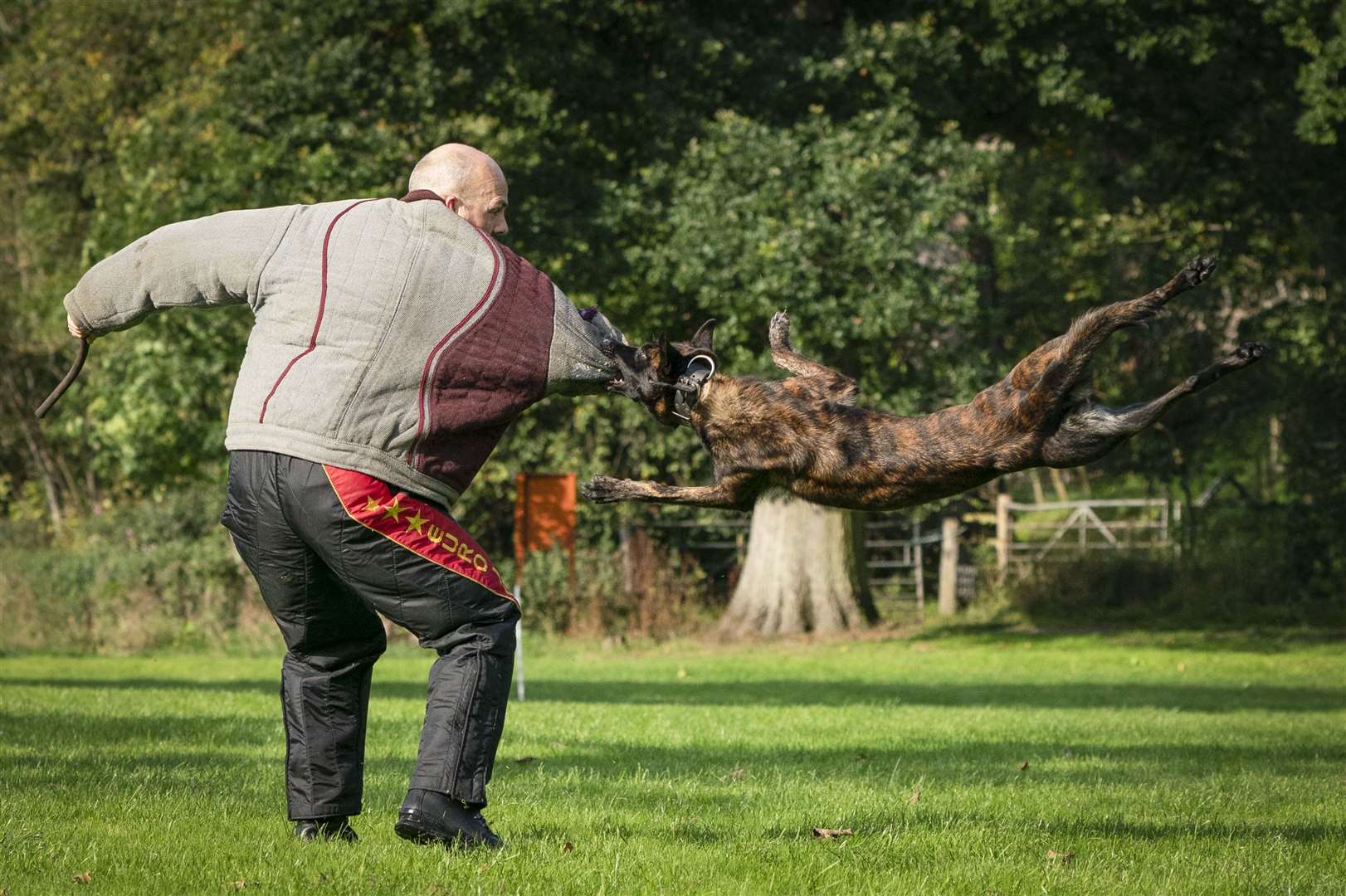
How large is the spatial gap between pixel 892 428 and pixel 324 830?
2362mm

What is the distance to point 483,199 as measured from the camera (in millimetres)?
4852

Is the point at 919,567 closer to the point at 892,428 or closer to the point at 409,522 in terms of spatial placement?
the point at 892,428

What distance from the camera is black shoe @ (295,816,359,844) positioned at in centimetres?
496

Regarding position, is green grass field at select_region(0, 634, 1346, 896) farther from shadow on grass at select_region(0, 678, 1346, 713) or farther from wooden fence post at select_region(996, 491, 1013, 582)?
wooden fence post at select_region(996, 491, 1013, 582)

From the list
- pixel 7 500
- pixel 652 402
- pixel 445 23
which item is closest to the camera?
pixel 652 402

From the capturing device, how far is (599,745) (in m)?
8.51

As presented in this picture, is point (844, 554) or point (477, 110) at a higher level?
point (477, 110)

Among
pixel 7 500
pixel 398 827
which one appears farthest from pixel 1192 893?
pixel 7 500

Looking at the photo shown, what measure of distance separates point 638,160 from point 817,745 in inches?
459

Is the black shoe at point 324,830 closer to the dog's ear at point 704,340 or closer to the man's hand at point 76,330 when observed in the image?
the man's hand at point 76,330

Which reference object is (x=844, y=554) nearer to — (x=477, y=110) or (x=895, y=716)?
(x=477, y=110)

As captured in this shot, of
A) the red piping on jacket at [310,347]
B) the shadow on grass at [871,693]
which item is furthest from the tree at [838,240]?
the red piping on jacket at [310,347]

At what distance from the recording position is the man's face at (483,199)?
190 inches

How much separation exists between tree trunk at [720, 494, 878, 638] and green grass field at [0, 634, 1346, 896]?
728 cm
